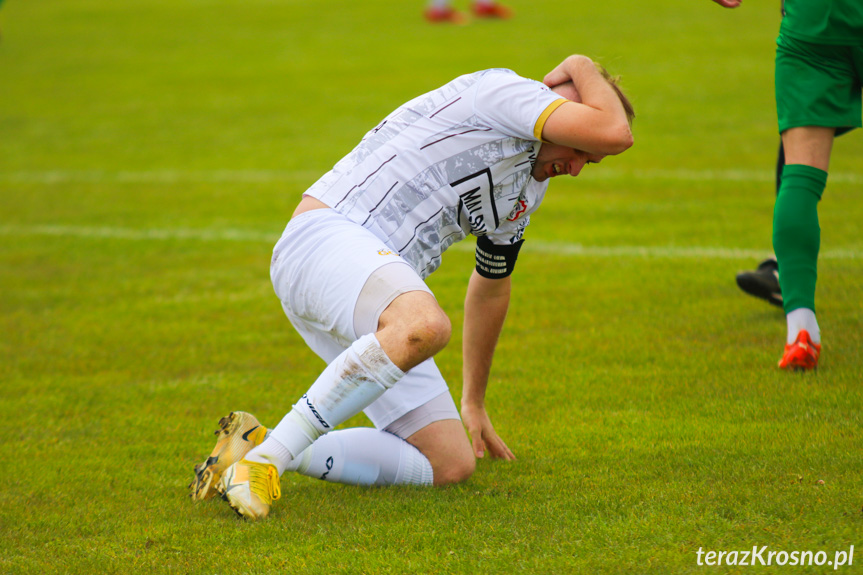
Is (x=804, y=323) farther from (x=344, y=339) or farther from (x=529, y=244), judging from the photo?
(x=529, y=244)

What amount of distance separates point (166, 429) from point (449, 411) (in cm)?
139

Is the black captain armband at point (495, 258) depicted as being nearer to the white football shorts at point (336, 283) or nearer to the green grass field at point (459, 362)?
the white football shorts at point (336, 283)

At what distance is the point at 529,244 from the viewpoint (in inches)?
285

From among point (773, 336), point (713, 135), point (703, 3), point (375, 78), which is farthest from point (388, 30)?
point (773, 336)

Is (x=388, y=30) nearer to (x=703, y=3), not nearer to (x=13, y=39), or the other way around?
(x=703, y=3)

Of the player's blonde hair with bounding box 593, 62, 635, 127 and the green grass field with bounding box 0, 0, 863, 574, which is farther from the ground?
the player's blonde hair with bounding box 593, 62, 635, 127

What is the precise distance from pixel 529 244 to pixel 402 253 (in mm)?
4132

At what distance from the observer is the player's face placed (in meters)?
3.12

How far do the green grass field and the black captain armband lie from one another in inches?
27.0

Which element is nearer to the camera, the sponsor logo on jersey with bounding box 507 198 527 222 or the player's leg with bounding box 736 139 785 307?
the sponsor logo on jersey with bounding box 507 198 527 222

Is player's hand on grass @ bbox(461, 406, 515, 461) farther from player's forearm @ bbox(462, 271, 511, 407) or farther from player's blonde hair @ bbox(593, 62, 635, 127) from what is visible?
player's blonde hair @ bbox(593, 62, 635, 127)

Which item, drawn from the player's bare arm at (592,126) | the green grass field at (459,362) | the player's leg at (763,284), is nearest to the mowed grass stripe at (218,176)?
the green grass field at (459,362)

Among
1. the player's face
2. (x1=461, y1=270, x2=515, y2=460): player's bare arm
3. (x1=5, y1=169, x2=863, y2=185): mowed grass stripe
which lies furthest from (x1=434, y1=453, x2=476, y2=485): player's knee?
(x1=5, y1=169, x2=863, y2=185): mowed grass stripe

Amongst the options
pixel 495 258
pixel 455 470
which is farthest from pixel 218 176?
pixel 455 470
